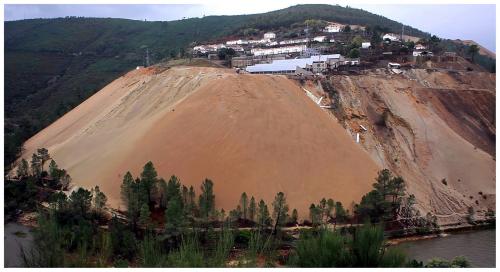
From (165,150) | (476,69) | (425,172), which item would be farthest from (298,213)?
(476,69)

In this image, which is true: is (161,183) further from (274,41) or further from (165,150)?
(274,41)

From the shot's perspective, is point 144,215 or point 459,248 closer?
point 144,215

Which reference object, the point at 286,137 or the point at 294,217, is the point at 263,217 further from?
the point at 286,137

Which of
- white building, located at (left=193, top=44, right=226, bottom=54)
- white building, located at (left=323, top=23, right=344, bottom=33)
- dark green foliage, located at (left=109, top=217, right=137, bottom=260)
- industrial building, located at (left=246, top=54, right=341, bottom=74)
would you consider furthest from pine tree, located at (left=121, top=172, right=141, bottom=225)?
white building, located at (left=323, top=23, right=344, bottom=33)

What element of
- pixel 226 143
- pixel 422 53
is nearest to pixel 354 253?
pixel 226 143

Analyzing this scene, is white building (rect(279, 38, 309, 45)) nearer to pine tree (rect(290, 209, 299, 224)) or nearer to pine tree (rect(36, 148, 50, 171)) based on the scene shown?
pine tree (rect(36, 148, 50, 171))

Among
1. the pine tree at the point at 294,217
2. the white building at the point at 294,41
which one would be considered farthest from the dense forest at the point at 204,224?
the white building at the point at 294,41
